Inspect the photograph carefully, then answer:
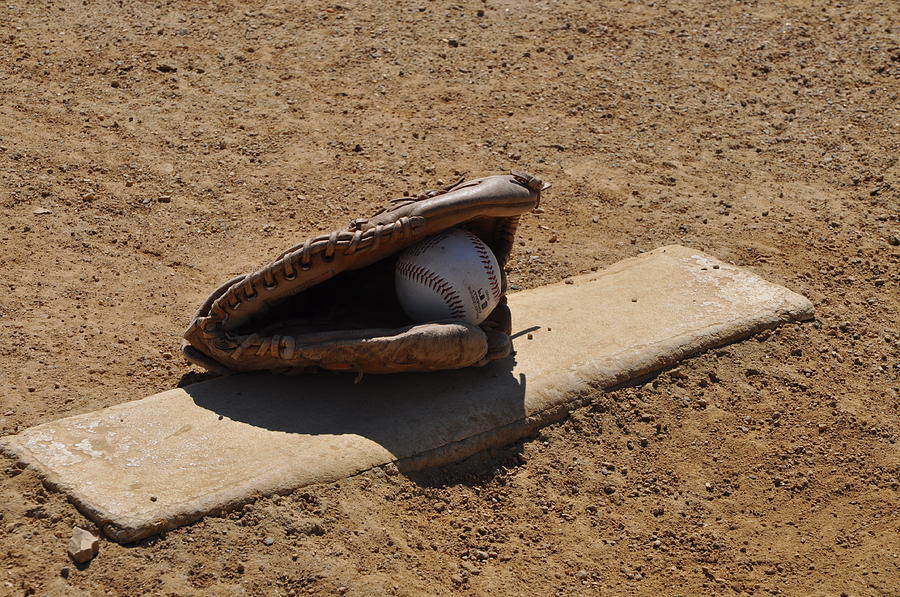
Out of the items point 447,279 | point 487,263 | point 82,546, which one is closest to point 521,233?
point 487,263

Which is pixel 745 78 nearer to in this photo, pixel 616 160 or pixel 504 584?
pixel 616 160

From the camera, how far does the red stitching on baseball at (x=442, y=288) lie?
4.68 meters

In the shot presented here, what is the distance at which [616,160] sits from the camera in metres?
7.85

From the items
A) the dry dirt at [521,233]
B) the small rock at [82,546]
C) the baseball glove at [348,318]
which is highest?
the baseball glove at [348,318]

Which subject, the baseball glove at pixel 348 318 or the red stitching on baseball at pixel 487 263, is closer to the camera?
the baseball glove at pixel 348 318

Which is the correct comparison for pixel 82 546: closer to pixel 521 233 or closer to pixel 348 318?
pixel 348 318

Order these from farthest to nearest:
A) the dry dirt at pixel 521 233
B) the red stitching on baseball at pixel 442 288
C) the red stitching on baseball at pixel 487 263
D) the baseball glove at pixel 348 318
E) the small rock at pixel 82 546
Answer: the red stitching on baseball at pixel 487 263 < the red stitching on baseball at pixel 442 288 < the baseball glove at pixel 348 318 < the dry dirt at pixel 521 233 < the small rock at pixel 82 546

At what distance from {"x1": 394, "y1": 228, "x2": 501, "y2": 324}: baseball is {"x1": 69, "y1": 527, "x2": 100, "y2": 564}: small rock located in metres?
1.74

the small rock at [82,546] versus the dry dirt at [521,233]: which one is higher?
the small rock at [82,546]

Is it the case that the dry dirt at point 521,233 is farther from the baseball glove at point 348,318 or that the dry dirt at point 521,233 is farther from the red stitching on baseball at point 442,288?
the red stitching on baseball at point 442,288

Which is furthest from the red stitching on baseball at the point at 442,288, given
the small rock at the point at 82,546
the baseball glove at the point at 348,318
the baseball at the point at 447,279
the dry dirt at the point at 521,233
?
the small rock at the point at 82,546

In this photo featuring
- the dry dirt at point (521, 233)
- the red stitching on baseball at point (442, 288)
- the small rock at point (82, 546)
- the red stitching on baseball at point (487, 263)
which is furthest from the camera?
the red stitching on baseball at point (487, 263)

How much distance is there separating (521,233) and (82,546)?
12.8ft

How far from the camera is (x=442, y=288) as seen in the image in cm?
469
